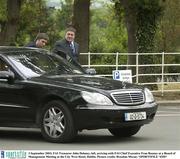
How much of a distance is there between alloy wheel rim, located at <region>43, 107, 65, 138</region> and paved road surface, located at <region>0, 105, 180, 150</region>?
215 mm

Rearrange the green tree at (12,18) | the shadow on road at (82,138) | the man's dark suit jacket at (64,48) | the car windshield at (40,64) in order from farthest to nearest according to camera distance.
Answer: the green tree at (12,18)
the man's dark suit jacket at (64,48)
the car windshield at (40,64)
the shadow on road at (82,138)

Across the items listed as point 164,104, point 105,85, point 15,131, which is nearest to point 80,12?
point 164,104

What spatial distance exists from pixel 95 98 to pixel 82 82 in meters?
0.51

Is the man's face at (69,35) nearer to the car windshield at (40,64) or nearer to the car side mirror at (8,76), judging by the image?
the car windshield at (40,64)

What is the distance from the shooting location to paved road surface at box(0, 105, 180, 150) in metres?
11.1

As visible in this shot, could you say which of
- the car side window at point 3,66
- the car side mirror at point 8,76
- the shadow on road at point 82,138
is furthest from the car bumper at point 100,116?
the car side window at point 3,66

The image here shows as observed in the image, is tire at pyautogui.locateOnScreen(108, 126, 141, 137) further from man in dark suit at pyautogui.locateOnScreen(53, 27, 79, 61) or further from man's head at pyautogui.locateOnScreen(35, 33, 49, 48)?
man's head at pyautogui.locateOnScreen(35, 33, 49, 48)

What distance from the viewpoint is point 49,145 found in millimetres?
11281

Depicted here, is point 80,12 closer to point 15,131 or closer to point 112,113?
point 15,131

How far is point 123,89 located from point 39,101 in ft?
4.68

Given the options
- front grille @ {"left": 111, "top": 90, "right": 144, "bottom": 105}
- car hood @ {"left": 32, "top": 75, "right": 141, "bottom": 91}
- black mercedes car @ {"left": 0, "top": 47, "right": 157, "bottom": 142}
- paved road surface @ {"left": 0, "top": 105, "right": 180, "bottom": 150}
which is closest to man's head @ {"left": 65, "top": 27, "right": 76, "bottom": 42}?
black mercedes car @ {"left": 0, "top": 47, "right": 157, "bottom": 142}

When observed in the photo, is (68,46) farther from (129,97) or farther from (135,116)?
(135,116)

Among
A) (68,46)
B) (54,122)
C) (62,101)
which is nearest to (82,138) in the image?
(54,122)

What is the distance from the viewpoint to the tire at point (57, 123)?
37.3 feet
